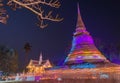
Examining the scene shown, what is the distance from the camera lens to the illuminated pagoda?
172 ft

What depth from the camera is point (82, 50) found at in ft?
180

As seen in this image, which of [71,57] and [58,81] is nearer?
[58,81]

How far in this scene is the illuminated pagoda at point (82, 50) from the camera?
52375mm

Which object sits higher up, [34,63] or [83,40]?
[83,40]

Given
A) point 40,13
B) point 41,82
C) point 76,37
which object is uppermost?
point 76,37

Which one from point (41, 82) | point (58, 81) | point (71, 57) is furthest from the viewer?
point (71, 57)

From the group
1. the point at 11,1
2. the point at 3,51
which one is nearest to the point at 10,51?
the point at 3,51

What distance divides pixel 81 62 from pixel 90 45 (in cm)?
628

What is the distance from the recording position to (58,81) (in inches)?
947

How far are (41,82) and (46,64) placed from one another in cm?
4011

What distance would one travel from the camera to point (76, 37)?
5912cm

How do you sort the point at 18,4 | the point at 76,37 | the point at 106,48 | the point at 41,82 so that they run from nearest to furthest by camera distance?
the point at 18,4
the point at 41,82
the point at 76,37
the point at 106,48

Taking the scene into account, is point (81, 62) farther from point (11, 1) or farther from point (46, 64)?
point (11, 1)

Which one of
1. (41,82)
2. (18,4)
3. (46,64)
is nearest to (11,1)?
(18,4)
